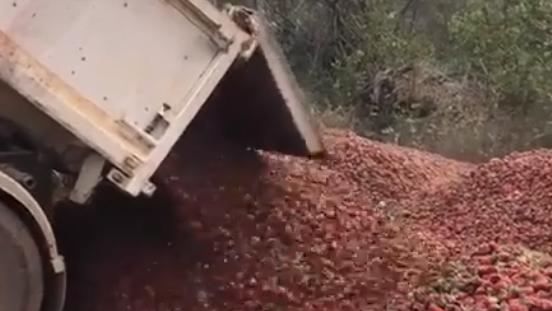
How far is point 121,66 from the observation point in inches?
233

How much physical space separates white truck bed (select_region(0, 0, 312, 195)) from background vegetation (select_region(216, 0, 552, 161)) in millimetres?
6550

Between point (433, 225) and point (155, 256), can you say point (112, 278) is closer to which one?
point (155, 256)

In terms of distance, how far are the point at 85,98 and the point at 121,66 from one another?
0.84ft

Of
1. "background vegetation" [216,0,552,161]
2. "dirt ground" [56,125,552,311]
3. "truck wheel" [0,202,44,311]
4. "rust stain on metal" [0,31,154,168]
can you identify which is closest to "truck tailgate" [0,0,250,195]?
"rust stain on metal" [0,31,154,168]

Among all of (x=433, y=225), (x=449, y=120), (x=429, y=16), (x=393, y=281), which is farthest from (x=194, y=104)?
(x=429, y=16)

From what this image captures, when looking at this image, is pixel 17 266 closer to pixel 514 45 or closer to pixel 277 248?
pixel 277 248

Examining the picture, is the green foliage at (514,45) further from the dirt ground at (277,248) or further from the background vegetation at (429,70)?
the dirt ground at (277,248)

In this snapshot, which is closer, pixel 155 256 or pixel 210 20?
pixel 210 20

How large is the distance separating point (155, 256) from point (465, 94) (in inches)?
326

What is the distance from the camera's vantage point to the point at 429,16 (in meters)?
16.3

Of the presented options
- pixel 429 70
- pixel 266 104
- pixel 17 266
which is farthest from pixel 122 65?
pixel 429 70

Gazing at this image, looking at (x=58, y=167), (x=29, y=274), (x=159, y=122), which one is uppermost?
(x=159, y=122)

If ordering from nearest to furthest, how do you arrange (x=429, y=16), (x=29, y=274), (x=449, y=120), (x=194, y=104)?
(x=29, y=274) < (x=194, y=104) < (x=449, y=120) < (x=429, y=16)

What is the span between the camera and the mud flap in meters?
6.68
